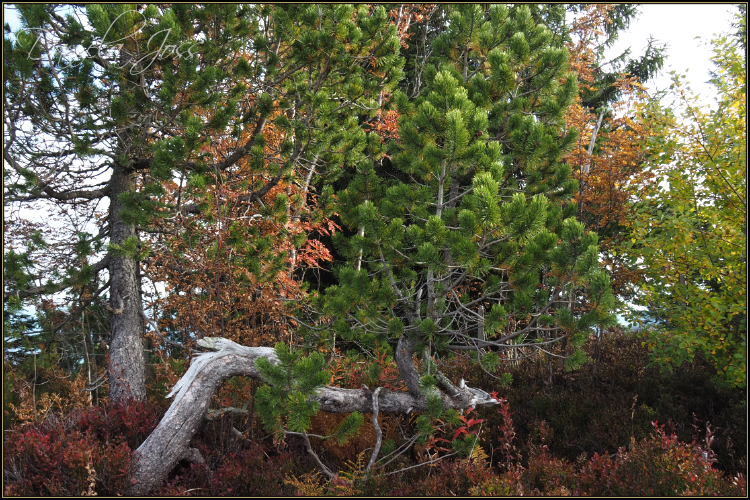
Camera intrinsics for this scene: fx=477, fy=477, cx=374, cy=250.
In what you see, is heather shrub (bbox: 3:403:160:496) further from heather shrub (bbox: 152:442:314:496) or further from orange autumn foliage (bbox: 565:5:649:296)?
orange autumn foliage (bbox: 565:5:649:296)

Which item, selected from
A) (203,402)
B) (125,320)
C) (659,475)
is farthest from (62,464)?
(659,475)

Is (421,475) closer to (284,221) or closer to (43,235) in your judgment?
(284,221)

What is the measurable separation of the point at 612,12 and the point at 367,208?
39.0ft

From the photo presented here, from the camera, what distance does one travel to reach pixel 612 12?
12.5 metres

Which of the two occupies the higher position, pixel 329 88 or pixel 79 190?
pixel 329 88

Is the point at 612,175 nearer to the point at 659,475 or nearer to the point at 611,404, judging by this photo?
the point at 611,404

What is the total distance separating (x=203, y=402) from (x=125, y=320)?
2.56 m

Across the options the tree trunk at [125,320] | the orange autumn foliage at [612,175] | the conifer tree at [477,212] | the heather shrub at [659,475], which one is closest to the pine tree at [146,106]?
the tree trunk at [125,320]

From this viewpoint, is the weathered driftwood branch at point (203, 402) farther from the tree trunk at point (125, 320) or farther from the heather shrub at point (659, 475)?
the tree trunk at point (125, 320)

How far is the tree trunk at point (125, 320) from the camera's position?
6.31 metres

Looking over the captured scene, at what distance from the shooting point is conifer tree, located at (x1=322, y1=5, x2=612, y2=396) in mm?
3892

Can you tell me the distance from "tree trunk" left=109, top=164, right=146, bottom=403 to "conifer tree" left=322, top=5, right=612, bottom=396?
10.1 feet

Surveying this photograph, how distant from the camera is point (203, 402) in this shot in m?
4.57

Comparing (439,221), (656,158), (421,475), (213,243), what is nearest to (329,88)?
(213,243)
